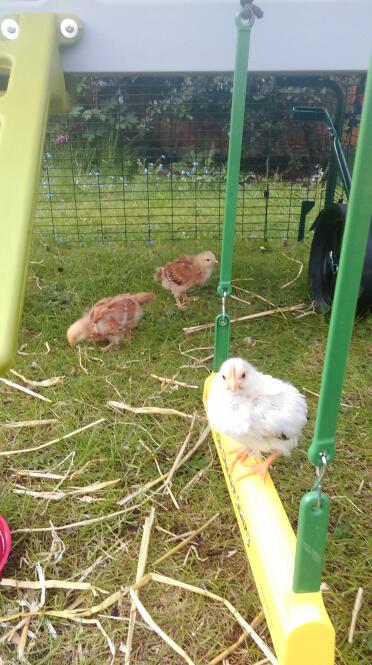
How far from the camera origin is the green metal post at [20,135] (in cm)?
94

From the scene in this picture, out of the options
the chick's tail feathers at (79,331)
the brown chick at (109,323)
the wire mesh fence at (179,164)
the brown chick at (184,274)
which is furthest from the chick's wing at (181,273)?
the wire mesh fence at (179,164)

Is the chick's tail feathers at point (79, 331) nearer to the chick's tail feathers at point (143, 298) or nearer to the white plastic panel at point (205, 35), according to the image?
the chick's tail feathers at point (143, 298)

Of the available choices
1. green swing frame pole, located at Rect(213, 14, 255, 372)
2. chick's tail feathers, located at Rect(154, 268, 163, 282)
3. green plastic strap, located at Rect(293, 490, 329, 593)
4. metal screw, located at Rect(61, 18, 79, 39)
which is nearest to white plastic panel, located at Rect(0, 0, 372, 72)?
metal screw, located at Rect(61, 18, 79, 39)

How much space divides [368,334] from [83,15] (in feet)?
4.99

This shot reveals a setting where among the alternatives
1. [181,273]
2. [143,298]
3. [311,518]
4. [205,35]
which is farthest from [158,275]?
[311,518]

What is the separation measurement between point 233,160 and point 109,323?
40.2 inches

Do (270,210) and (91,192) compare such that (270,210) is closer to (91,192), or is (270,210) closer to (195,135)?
(195,135)

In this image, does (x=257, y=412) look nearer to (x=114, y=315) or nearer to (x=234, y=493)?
(x=234, y=493)

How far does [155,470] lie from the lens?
→ 5.23 ft

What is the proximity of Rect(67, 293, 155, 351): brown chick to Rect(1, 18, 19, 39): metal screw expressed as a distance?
104 cm

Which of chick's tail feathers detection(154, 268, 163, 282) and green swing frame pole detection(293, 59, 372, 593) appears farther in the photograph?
chick's tail feathers detection(154, 268, 163, 282)

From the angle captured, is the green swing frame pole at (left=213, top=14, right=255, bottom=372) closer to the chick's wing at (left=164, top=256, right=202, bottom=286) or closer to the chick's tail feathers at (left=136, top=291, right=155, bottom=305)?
the chick's tail feathers at (left=136, top=291, right=155, bottom=305)

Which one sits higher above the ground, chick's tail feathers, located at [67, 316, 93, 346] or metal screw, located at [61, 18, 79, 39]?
metal screw, located at [61, 18, 79, 39]

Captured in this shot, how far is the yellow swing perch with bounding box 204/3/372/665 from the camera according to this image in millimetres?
613
